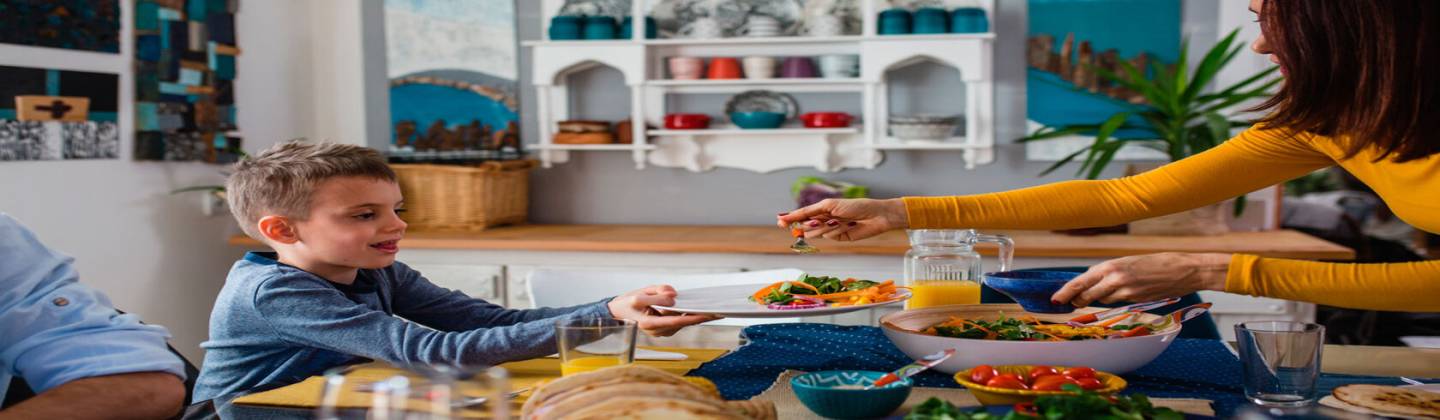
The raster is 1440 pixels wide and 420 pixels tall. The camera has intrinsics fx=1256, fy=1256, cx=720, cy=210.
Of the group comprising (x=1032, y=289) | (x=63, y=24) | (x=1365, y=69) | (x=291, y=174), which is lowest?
(x=1032, y=289)

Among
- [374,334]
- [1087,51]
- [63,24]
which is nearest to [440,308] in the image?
[374,334]

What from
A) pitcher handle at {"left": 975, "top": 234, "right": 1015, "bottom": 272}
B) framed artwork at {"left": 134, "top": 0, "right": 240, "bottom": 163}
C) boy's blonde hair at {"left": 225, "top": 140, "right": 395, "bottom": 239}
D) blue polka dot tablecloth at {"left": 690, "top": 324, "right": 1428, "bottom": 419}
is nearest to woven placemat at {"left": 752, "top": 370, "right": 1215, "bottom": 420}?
blue polka dot tablecloth at {"left": 690, "top": 324, "right": 1428, "bottom": 419}

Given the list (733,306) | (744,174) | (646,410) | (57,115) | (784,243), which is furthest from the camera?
(744,174)

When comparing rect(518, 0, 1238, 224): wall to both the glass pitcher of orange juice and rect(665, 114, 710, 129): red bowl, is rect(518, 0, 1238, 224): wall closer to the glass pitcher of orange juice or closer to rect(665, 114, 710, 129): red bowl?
rect(665, 114, 710, 129): red bowl

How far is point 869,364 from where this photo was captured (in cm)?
159

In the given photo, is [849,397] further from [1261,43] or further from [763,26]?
[763,26]

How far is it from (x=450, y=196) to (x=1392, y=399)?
9.22 feet

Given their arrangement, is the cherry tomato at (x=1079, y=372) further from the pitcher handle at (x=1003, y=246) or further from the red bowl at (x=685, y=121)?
the red bowl at (x=685, y=121)

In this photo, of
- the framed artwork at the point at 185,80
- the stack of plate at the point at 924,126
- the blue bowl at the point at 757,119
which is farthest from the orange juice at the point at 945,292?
the framed artwork at the point at 185,80

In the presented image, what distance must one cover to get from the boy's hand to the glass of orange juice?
0.32m

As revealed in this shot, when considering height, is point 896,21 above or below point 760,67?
above

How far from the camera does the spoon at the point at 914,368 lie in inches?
48.5

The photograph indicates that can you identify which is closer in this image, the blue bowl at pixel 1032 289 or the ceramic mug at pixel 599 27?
the blue bowl at pixel 1032 289

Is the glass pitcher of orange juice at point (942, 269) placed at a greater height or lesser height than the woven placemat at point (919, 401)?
greater
